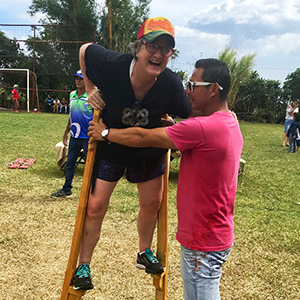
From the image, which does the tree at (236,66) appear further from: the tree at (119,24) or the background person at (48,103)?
the background person at (48,103)

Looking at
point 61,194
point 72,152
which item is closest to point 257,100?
point 72,152

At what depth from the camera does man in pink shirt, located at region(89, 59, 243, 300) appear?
2201mm

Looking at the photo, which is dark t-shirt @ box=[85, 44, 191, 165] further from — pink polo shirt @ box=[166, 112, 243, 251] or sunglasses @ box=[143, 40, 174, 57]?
pink polo shirt @ box=[166, 112, 243, 251]

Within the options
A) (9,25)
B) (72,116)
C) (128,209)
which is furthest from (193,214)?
(9,25)

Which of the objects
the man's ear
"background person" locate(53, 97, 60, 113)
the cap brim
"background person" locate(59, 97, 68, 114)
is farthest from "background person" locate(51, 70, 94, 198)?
"background person" locate(53, 97, 60, 113)

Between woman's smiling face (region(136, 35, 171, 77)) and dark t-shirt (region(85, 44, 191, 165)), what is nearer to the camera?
woman's smiling face (region(136, 35, 171, 77))

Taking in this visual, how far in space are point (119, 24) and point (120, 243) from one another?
36.4 metres

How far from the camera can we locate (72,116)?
6.57 metres

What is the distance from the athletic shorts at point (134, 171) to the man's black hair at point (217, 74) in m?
1.03

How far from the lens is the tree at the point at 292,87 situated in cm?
3691

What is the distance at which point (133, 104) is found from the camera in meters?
2.80

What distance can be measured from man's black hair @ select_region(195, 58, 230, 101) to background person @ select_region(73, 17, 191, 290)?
1.45 feet

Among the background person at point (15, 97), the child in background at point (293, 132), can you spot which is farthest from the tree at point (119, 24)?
the child in background at point (293, 132)

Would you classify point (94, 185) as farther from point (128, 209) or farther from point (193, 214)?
point (128, 209)
